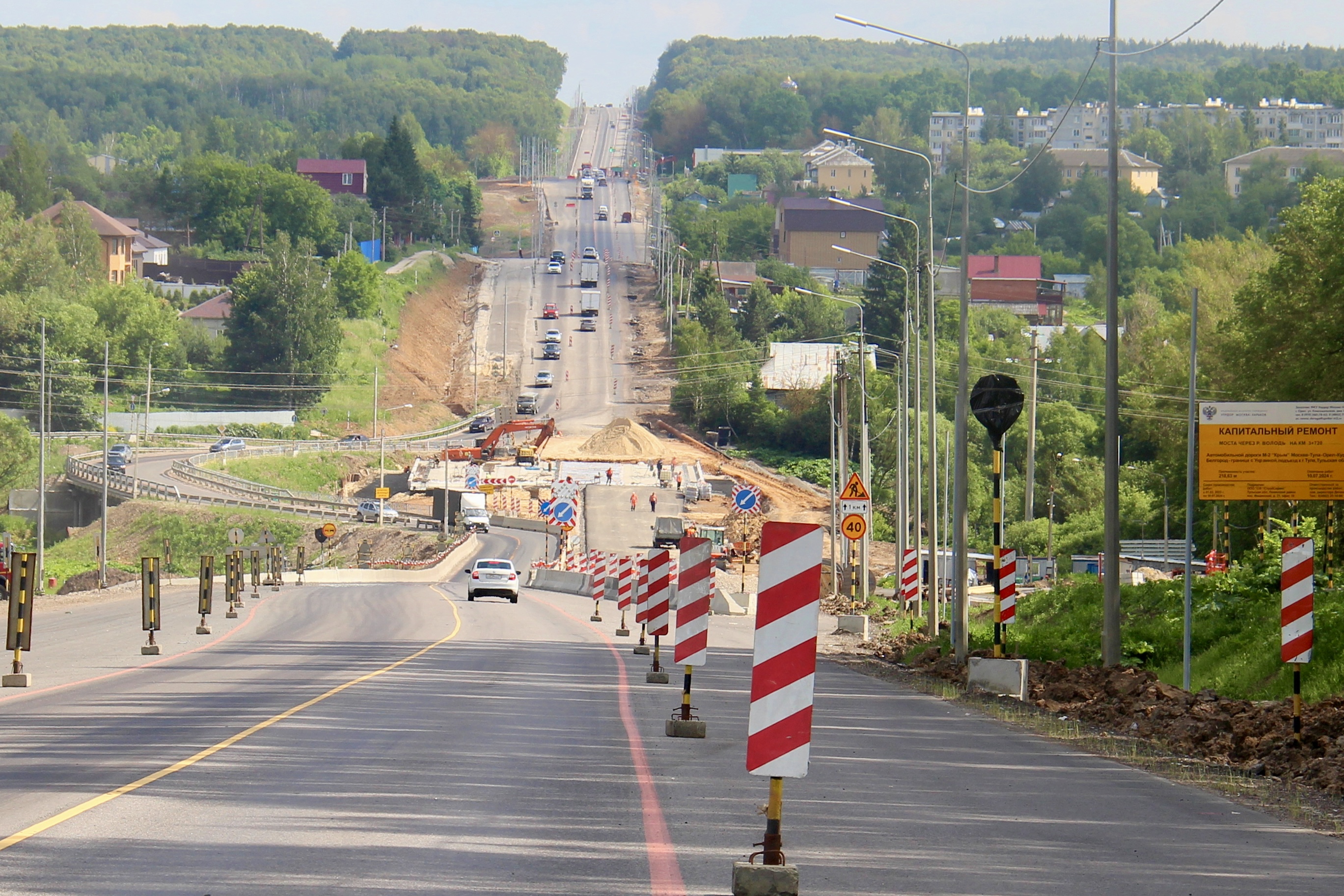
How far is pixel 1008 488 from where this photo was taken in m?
93.9

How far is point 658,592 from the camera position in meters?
23.0

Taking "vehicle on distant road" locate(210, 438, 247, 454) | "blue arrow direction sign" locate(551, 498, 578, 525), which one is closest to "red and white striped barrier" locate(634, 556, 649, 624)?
"blue arrow direction sign" locate(551, 498, 578, 525)

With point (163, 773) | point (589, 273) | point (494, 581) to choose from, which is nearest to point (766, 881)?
point (163, 773)

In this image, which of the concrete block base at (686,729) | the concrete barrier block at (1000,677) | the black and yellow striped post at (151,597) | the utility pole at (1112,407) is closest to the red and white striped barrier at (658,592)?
the concrete barrier block at (1000,677)

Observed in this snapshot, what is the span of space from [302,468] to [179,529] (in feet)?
63.3

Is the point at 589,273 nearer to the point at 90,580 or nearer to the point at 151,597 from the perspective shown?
the point at 90,580

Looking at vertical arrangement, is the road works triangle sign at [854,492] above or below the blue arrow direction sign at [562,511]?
above

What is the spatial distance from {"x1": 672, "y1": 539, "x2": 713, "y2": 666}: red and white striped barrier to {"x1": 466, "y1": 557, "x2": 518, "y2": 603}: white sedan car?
3425 cm

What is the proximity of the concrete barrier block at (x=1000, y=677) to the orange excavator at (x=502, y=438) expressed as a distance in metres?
79.5

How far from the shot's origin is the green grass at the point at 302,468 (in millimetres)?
104312

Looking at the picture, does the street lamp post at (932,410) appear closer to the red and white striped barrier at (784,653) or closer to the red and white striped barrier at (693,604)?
the red and white striped barrier at (693,604)

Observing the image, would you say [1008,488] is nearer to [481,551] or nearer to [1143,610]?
[481,551]

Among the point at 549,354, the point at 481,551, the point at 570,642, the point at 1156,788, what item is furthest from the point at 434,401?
the point at 1156,788

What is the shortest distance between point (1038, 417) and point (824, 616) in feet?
178
